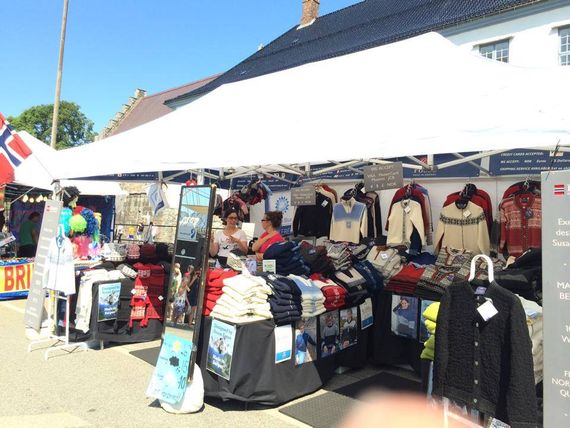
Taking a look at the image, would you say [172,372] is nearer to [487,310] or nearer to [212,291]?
[212,291]

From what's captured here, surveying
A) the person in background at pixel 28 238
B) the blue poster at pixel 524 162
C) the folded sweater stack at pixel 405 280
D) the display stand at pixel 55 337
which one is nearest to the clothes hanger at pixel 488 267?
the folded sweater stack at pixel 405 280

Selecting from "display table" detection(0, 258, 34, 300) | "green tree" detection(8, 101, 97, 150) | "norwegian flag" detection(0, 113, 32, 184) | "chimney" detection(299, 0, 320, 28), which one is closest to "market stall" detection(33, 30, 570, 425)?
"norwegian flag" detection(0, 113, 32, 184)

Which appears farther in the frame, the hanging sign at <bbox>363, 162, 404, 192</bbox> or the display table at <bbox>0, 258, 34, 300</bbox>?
the display table at <bbox>0, 258, 34, 300</bbox>

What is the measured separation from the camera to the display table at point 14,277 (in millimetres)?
7914

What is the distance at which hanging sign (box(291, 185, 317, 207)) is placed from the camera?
645 cm

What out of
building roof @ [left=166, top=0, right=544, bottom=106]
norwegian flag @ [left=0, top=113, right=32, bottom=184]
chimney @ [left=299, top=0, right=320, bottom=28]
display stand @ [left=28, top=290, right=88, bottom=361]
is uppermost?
chimney @ [left=299, top=0, right=320, bottom=28]

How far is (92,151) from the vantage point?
5219 millimetres

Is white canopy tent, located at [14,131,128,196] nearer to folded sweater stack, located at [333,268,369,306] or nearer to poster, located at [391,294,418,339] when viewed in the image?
folded sweater stack, located at [333,268,369,306]

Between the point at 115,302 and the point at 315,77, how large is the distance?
335 cm

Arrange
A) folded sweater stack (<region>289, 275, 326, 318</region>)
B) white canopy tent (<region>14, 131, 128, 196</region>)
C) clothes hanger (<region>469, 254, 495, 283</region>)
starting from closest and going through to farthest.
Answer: clothes hanger (<region>469, 254, 495, 283</region>), folded sweater stack (<region>289, 275, 326, 318</region>), white canopy tent (<region>14, 131, 128, 196</region>)

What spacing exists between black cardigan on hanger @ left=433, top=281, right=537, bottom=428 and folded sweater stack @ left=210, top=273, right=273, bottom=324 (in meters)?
1.52

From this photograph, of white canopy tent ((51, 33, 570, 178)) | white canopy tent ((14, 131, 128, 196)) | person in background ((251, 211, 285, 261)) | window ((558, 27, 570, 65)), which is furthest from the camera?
window ((558, 27, 570, 65))

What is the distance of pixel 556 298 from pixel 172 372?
2.76 metres

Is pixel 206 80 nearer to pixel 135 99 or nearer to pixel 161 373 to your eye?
pixel 135 99
